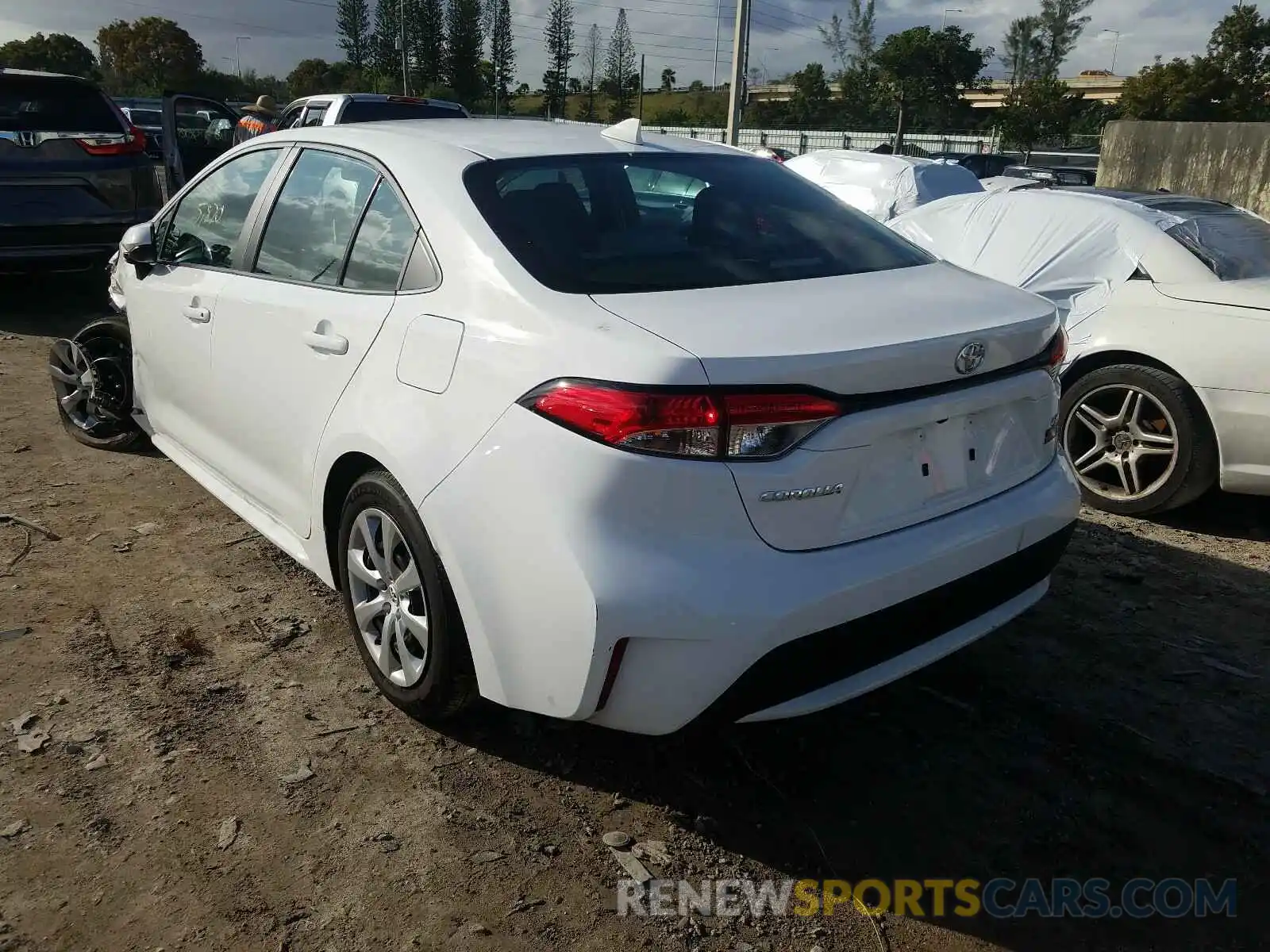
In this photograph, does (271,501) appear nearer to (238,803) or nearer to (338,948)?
(238,803)

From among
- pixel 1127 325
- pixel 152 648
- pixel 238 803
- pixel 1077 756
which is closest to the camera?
pixel 238 803

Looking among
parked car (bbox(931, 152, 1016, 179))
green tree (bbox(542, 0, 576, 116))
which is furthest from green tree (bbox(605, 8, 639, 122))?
parked car (bbox(931, 152, 1016, 179))

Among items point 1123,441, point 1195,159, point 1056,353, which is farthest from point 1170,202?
point 1195,159

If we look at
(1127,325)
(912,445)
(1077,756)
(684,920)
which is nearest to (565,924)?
(684,920)

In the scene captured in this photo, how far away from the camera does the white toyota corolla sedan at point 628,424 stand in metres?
2.20

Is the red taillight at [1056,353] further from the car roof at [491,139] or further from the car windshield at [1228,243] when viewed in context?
the car windshield at [1228,243]

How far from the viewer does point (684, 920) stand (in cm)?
233

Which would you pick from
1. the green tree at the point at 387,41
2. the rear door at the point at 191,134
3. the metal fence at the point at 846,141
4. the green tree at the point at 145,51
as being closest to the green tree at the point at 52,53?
the green tree at the point at 145,51

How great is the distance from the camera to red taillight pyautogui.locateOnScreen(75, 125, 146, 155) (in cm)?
809

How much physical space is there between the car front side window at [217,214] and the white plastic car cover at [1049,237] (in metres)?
3.68

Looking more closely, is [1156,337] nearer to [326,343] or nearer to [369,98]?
[326,343]

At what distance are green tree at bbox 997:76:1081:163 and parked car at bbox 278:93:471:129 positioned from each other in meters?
33.7

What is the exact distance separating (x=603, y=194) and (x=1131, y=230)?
10.8ft

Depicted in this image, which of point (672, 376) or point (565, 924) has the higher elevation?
point (672, 376)
